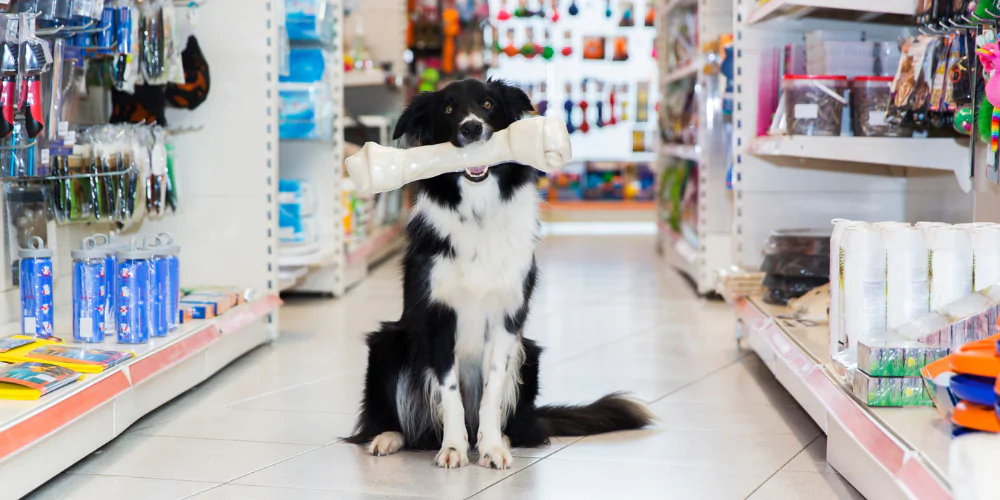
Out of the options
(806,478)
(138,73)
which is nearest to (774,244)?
(806,478)

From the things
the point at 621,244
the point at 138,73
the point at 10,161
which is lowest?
the point at 621,244

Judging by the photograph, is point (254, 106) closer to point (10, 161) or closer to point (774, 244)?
point (10, 161)

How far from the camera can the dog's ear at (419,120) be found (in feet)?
9.07

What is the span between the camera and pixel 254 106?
4.36 m

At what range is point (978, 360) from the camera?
5.80 ft

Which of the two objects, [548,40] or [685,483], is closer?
[685,483]

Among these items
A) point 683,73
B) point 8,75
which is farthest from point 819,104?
point 683,73

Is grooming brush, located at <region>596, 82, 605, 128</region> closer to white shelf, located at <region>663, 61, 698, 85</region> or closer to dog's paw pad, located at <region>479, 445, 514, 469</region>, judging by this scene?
white shelf, located at <region>663, 61, 698, 85</region>

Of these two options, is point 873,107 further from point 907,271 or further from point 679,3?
point 679,3

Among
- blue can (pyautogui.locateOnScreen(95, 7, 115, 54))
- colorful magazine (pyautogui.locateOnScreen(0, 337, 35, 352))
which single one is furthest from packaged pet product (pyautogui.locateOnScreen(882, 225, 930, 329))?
blue can (pyautogui.locateOnScreen(95, 7, 115, 54))

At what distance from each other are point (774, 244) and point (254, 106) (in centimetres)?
222

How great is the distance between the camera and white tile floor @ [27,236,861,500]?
98.0 inches

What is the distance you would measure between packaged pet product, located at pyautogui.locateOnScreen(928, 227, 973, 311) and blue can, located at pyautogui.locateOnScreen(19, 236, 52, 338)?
2.43 m

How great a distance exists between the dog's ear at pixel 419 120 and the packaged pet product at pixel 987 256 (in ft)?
4.55
